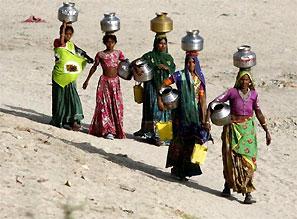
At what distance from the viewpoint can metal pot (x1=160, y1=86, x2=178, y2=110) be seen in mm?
10336

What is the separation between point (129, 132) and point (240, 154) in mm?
3498

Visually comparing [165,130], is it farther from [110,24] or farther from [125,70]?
[110,24]

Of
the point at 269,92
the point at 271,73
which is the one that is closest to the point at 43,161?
the point at 269,92

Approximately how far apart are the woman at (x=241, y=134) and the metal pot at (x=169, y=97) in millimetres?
594

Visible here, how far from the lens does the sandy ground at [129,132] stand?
9.02 meters

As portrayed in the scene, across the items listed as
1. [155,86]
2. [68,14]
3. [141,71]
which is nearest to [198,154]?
[141,71]

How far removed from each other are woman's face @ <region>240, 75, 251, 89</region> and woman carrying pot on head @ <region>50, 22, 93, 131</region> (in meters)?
3.16

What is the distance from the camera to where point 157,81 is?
1238cm

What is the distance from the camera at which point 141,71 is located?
11.8m

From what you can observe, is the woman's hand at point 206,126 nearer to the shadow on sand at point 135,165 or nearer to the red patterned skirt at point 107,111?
the shadow on sand at point 135,165

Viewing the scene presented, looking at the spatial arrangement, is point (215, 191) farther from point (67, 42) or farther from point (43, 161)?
point (67, 42)

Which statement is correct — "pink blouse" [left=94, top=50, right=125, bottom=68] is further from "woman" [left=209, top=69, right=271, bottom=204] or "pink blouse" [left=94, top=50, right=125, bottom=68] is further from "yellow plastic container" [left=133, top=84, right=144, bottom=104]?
"woman" [left=209, top=69, right=271, bottom=204]

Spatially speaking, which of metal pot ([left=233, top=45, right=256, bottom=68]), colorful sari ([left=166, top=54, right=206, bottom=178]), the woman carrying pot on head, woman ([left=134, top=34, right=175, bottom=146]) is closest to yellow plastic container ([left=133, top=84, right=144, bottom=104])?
woman ([left=134, top=34, right=175, bottom=146])

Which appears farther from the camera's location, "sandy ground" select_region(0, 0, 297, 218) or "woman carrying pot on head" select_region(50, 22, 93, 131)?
"woman carrying pot on head" select_region(50, 22, 93, 131)
